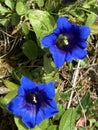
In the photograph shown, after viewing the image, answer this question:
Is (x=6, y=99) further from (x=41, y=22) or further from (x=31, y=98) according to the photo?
(x=41, y=22)

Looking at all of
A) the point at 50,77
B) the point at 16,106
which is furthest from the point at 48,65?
the point at 16,106

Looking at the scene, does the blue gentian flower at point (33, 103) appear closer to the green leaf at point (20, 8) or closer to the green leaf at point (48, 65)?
the green leaf at point (48, 65)

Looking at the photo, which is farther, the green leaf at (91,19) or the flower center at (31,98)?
the green leaf at (91,19)

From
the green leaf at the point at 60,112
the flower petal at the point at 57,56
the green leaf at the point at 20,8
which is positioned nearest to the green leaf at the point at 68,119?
the green leaf at the point at 60,112

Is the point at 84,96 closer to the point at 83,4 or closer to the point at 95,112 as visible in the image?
the point at 95,112

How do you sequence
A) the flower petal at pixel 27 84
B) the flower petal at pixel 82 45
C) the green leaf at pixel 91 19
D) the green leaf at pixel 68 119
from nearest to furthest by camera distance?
the flower petal at pixel 27 84 < the flower petal at pixel 82 45 < the green leaf at pixel 68 119 < the green leaf at pixel 91 19
